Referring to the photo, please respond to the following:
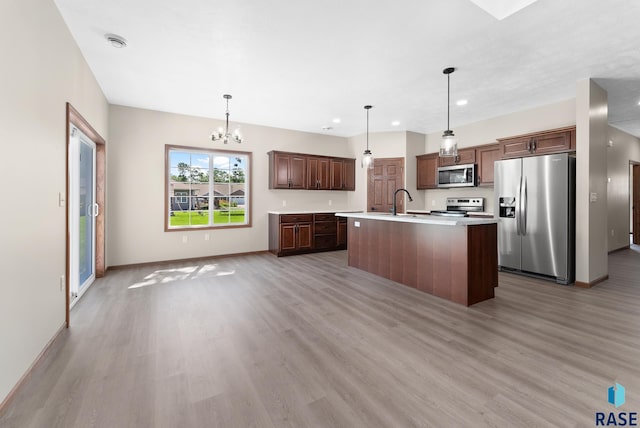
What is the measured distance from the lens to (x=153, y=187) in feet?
17.3

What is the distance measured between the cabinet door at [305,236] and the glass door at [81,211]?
3556 millimetres

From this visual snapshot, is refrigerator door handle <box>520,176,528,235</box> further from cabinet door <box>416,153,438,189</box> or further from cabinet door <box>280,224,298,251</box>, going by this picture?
cabinet door <box>280,224,298,251</box>

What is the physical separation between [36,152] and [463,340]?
369cm

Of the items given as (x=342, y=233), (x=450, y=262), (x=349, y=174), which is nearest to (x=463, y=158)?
(x=349, y=174)

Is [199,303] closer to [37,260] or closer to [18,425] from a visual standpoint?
[37,260]

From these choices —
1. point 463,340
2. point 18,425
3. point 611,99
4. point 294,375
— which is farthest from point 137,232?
point 611,99

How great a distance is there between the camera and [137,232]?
5.12 meters

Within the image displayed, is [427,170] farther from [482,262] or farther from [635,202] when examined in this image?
[635,202]

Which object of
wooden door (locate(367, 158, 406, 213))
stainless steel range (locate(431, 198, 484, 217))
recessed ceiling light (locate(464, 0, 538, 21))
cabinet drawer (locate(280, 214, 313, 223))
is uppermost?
recessed ceiling light (locate(464, 0, 538, 21))

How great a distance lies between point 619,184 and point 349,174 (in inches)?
244

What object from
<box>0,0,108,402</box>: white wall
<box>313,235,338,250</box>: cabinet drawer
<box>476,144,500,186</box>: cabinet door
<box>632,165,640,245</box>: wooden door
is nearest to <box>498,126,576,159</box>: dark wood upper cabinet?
<box>476,144,500,186</box>: cabinet door

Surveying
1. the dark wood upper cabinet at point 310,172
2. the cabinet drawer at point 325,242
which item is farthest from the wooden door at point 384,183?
the cabinet drawer at point 325,242

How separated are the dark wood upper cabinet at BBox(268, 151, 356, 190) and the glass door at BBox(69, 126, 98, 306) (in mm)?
3187

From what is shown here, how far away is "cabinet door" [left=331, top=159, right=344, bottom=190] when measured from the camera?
7.07m
